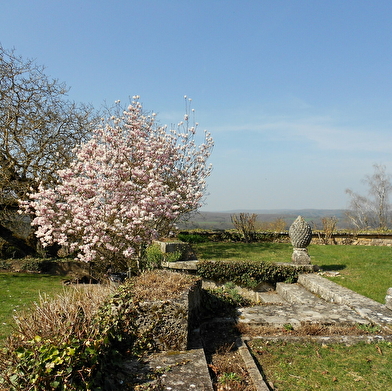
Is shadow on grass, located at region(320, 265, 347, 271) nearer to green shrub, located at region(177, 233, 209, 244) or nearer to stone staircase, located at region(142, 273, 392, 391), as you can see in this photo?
stone staircase, located at region(142, 273, 392, 391)

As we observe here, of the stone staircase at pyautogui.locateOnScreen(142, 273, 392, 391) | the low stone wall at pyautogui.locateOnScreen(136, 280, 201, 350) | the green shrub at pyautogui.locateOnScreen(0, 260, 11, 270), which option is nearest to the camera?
the stone staircase at pyautogui.locateOnScreen(142, 273, 392, 391)

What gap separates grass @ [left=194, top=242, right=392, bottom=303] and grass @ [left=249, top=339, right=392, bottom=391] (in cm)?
281

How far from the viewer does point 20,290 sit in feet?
30.1

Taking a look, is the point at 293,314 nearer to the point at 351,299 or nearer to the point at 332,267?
the point at 351,299

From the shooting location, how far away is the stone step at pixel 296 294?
23.2ft

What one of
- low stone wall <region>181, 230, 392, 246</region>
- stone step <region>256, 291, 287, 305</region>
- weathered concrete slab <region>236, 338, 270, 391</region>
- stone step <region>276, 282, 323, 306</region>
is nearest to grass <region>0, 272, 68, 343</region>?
weathered concrete slab <region>236, 338, 270, 391</region>

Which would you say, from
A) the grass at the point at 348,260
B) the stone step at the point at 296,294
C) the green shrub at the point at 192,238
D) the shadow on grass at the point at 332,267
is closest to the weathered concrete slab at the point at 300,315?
the stone step at the point at 296,294

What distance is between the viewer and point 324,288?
7.33m

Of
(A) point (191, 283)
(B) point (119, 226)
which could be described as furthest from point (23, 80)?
(A) point (191, 283)

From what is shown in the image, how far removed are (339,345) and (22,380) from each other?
4.09m

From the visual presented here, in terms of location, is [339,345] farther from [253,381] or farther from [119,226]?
[119,226]

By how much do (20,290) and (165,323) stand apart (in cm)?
702

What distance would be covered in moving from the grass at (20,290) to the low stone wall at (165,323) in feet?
7.43

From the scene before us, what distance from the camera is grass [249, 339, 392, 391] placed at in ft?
12.1
